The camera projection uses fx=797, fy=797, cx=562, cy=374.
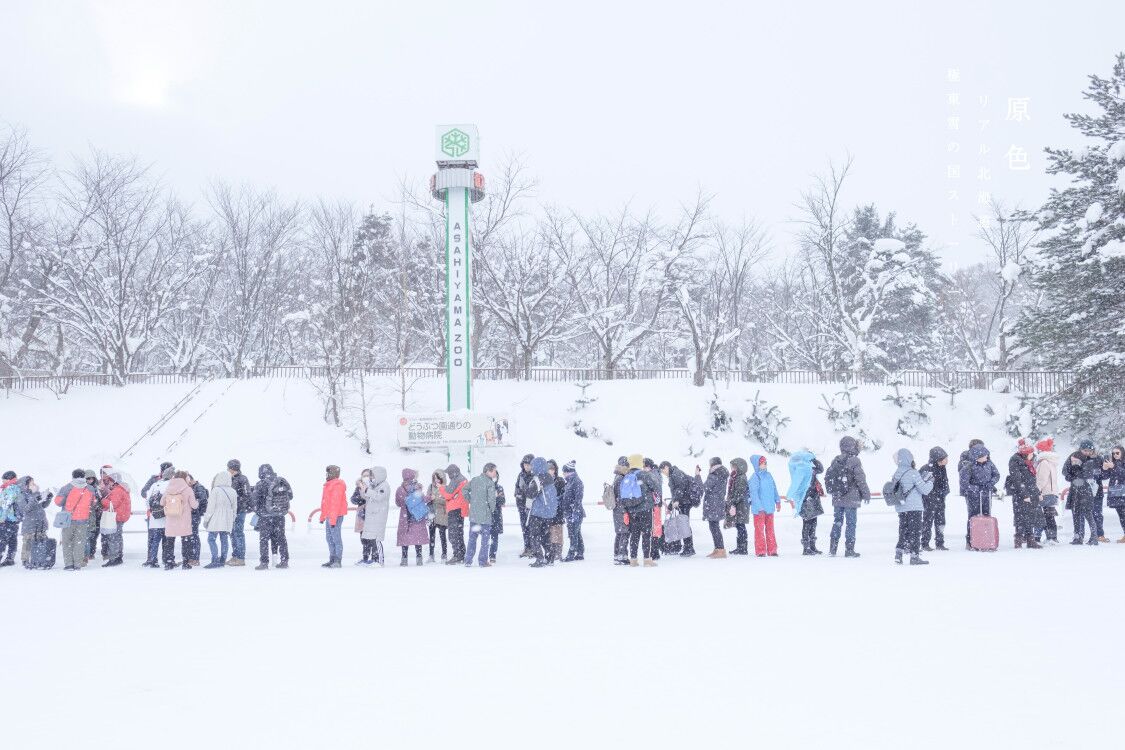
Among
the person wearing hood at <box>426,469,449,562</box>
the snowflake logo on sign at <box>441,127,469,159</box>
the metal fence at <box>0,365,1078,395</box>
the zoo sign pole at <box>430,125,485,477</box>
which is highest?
the snowflake logo on sign at <box>441,127,469,159</box>

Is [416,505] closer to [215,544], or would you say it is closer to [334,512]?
[334,512]

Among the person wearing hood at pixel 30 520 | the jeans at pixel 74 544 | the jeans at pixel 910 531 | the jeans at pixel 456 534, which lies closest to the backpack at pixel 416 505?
the jeans at pixel 456 534

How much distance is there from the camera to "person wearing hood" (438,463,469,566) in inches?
488

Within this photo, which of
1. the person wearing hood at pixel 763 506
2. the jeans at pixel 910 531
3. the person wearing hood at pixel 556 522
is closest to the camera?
the jeans at pixel 910 531

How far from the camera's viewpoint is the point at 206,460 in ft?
78.6

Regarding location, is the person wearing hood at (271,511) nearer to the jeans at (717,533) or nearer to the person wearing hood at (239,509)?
the person wearing hood at (239,509)

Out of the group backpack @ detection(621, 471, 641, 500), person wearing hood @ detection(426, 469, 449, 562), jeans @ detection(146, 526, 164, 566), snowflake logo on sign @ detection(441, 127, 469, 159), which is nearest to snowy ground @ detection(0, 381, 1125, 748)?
jeans @ detection(146, 526, 164, 566)

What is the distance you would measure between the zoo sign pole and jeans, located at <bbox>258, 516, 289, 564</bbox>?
10289 mm

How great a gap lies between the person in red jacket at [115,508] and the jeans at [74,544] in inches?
15.1

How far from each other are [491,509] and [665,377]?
67.6 feet

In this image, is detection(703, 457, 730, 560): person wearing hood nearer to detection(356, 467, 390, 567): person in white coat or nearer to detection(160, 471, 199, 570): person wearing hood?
detection(356, 467, 390, 567): person in white coat

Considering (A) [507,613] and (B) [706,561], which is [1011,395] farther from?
(A) [507,613]

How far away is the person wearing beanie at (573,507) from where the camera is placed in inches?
481

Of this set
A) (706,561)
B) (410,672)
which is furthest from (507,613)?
(706,561)
